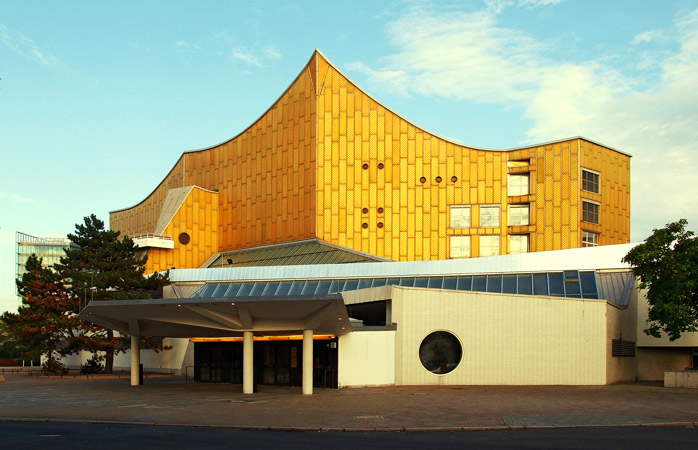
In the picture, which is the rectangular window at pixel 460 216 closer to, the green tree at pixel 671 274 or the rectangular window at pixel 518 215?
the rectangular window at pixel 518 215

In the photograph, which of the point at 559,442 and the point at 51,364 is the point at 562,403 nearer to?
the point at 559,442

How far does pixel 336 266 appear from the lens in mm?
52750

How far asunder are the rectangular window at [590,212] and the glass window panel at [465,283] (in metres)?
12.8

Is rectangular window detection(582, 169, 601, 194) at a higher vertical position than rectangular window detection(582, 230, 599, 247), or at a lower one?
higher

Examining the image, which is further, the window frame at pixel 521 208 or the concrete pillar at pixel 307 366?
the window frame at pixel 521 208

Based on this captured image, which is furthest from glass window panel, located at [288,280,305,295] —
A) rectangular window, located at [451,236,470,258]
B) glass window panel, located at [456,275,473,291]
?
rectangular window, located at [451,236,470,258]

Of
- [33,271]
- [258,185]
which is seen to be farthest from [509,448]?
[258,185]

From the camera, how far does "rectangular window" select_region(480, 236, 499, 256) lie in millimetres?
57875

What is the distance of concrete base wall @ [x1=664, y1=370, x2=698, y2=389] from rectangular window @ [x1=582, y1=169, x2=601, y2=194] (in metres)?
22.2

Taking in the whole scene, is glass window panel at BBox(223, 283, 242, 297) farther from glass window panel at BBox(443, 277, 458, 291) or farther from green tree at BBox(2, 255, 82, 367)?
glass window panel at BBox(443, 277, 458, 291)

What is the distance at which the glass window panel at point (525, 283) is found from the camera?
1757 inches

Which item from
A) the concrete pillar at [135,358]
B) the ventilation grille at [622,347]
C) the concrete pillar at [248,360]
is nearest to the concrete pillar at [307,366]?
the concrete pillar at [248,360]

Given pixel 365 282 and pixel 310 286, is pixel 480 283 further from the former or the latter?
pixel 310 286

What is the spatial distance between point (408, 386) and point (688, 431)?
17653 millimetres
